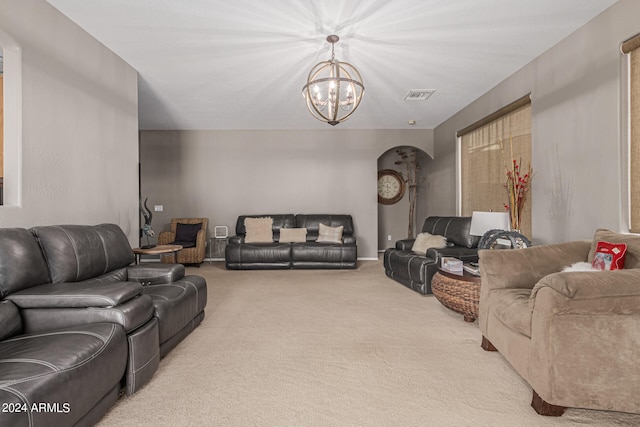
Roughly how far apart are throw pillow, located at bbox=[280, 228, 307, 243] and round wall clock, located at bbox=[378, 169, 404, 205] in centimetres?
278

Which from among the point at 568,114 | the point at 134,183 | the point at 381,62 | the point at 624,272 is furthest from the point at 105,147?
the point at 568,114

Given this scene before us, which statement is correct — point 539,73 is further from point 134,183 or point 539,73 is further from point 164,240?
point 164,240

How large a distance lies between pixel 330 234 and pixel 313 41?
3.49 metres

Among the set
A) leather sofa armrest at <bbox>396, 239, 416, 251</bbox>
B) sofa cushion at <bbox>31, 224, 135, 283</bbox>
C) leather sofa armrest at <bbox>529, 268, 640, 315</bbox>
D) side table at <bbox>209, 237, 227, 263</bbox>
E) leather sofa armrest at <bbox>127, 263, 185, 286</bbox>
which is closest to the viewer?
leather sofa armrest at <bbox>529, 268, 640, 315</bbox>

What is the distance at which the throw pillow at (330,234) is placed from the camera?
19.8ft

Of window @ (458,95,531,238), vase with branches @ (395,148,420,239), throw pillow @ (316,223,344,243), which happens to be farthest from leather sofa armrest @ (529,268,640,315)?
vase with branches @ (395,148,420,239)

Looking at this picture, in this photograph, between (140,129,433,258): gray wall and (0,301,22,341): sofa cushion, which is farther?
(140,129,433,258): gray wall

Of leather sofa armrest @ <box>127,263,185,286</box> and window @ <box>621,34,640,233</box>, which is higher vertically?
window @ <box>621,34,640,233</box>

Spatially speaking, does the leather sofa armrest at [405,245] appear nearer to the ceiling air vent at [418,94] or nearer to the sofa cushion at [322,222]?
the sofa cushion at [322,222]

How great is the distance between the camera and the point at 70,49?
9.37 feet

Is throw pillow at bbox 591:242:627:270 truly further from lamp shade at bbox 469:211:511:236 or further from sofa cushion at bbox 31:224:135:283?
sofa cushion at bbox 31:224:135:283

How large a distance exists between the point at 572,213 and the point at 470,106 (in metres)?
2.68

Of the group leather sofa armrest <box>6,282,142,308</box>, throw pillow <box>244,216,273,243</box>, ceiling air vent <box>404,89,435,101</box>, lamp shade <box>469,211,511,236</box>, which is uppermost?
ceiling air vent <box>404,89,435,101</box>

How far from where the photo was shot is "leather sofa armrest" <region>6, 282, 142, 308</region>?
1.76 metres
